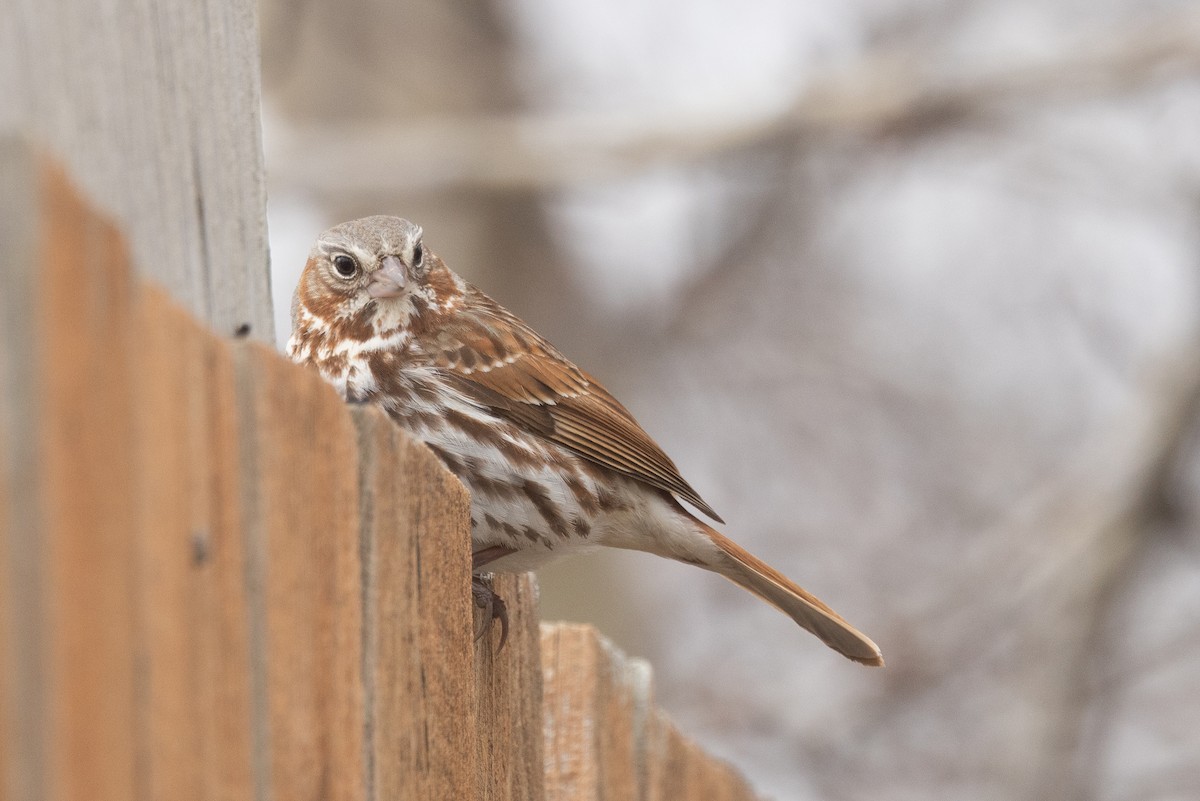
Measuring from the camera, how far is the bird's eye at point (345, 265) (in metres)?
3.84

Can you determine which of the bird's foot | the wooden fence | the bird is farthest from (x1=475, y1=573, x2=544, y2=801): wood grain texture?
the bird

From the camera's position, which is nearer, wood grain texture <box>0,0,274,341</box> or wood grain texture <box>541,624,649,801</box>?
wood grain texture <box>0,0,274,341</box>

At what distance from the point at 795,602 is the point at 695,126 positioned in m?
3.89

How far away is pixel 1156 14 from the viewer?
692 cm

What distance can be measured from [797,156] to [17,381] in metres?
6.78

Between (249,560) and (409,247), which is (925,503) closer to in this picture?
(409,247)

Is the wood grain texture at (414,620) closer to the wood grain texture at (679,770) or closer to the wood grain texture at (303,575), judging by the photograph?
the wood grain texture at (303,575)

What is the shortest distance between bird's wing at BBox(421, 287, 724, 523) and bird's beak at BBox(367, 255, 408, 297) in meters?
0.14

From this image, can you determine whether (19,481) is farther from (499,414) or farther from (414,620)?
(499,414)

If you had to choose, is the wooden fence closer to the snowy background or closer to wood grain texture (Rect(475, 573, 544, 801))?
wood grain texture (Rect(475, 573, 544, 801))

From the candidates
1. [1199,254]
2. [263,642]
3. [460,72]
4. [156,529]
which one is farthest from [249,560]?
[460,72]

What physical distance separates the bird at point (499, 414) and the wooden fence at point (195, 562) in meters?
1.29

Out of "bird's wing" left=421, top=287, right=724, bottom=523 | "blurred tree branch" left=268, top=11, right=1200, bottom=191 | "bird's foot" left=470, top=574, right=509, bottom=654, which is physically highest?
"blurred tree branch" left=268, top=11, right=1200, bottom=191

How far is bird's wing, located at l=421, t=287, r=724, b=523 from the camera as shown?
3605mm
